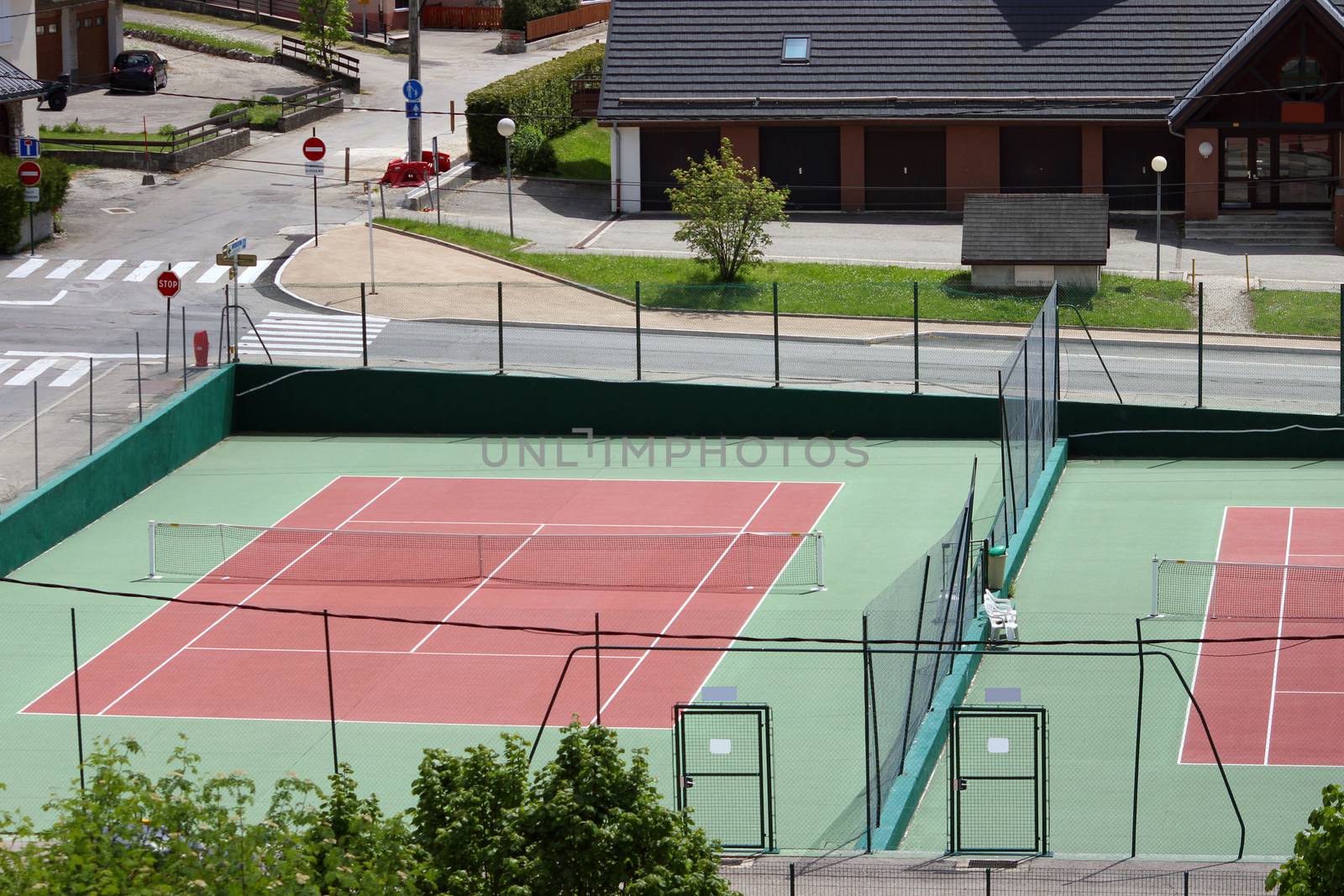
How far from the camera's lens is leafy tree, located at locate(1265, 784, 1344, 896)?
47.2ft

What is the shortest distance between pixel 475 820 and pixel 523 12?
6790 centimetres

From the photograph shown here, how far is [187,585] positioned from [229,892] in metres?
19.3

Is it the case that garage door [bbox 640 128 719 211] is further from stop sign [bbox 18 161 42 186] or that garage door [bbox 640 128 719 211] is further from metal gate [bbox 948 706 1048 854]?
metal gate [bbox 948 706 1048 854]

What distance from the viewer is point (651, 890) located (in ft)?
52.7

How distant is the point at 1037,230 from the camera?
160 ft

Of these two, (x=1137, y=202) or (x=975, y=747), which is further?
(x=1137, y=202)

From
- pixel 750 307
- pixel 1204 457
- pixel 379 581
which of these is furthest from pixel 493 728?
pixel 750 307

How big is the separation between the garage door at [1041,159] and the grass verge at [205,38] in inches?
1157

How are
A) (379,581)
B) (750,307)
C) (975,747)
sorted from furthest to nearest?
(750,307) → (379,581) → (975,747)

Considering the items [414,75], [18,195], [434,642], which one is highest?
[414,75]

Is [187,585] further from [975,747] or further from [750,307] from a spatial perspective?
[750,307]

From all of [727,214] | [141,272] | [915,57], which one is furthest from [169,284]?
[915,57]

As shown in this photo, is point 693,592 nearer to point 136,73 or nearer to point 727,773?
point 727,773

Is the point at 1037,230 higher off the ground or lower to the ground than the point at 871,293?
higher
